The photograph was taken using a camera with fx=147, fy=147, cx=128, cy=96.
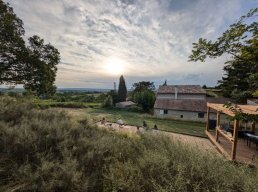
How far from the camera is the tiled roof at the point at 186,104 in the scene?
927 inches

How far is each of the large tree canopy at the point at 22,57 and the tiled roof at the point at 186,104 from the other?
1928cm

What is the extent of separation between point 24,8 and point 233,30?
776cm

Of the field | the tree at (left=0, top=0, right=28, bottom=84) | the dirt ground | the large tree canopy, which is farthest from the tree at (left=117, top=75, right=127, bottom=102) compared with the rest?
the tree at (left=0, top=0, right=28, bottom=84)

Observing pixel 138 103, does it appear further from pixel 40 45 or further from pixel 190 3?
pixel 190 3

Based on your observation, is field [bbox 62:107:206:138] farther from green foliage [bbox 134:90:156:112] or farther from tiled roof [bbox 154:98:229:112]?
green foliage [bbox 134:90:156:112]

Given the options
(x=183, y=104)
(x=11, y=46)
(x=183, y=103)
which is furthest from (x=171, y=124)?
(x=11, y=46)

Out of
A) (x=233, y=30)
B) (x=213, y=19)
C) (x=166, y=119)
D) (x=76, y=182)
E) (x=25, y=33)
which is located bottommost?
(x=166, y=119)

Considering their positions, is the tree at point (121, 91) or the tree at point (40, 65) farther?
the tree at point (121, 91)

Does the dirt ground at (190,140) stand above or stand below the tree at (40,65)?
below

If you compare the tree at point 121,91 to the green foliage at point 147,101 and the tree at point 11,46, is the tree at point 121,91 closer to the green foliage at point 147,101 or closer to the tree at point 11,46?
the green foliage at point 147,101

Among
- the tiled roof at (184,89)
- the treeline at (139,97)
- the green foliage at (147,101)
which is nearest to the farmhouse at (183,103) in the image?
the tiled roof at (184,89)

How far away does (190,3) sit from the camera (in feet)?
18.4

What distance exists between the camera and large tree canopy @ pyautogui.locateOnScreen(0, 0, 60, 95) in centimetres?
788

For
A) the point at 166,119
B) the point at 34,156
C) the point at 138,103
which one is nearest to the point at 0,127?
the point at 34,156
